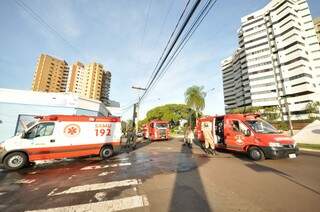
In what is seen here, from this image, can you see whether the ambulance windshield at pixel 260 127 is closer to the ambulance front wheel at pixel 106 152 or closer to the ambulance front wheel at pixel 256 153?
the ambulance front wheel at pixel 256 153

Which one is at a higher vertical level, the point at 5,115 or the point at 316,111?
the point at 316,111

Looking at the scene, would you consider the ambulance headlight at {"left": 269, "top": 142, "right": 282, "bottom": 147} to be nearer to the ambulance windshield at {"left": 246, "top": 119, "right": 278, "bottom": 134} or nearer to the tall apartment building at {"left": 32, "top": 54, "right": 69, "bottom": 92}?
the ambulance windshield at {"left": 246, "top": 119, "right": 278, "bottom": 134}

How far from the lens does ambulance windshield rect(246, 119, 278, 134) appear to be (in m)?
8.80

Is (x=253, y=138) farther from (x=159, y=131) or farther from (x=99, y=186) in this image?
(x=159, y=131)

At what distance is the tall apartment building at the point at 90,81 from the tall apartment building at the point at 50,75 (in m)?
6.53

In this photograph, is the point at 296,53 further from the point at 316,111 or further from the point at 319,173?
the point at 319,173

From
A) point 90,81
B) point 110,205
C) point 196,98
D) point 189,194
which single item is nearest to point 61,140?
point 110,205

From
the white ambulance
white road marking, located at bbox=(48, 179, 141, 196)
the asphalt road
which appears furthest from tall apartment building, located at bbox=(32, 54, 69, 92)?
white road marking, located at bbox=(48, 179, 141, 196)

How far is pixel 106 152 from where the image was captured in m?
10.4

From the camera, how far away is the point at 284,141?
7.86 metres

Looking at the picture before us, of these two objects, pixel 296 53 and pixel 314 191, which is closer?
pixel 314 191

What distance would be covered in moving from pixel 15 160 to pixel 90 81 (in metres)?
96.7

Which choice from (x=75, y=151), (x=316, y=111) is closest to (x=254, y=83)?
(x=316, y=111)

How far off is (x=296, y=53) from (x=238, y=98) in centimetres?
3302
